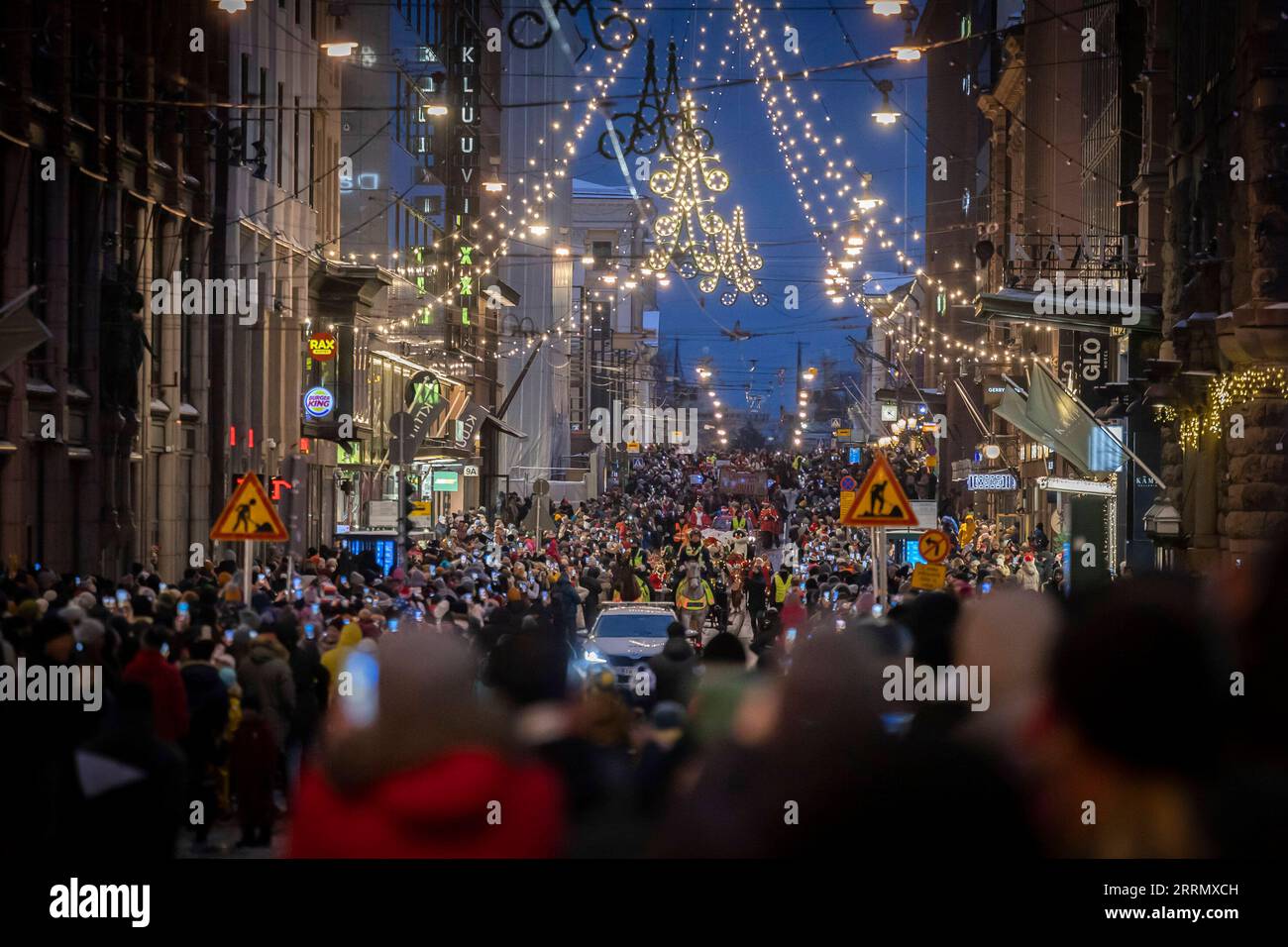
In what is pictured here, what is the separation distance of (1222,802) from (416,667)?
2.05 metres

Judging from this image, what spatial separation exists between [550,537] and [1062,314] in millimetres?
16944

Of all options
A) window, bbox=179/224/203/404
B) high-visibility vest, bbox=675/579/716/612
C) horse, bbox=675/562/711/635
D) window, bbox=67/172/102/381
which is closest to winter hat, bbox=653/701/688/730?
horse, bbox=675/562/711/635

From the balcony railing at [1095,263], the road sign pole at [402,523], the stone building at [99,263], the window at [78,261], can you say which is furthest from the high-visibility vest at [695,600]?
the window at [78,261]

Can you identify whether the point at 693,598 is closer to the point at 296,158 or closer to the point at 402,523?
the point at 402,523

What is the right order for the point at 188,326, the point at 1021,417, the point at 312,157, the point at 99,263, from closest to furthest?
the point at 99,263 → the point at 1021,417 → the point at 188,326 → the point at 312,157

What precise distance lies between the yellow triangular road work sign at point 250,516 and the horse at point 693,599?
14.2 metres

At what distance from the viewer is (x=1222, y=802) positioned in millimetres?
4625

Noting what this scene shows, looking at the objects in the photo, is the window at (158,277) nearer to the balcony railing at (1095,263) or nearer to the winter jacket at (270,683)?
the balcony railing at (1095,263)

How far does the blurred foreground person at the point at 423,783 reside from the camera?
14.4 feet

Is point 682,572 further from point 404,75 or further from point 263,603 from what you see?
point 404,75

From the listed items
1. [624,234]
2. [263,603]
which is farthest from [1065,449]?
[624,234]

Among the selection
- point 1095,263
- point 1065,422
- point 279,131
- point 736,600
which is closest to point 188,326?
point 279,131

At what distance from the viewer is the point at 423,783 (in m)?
4.38

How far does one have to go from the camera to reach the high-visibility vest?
29.6 meters
